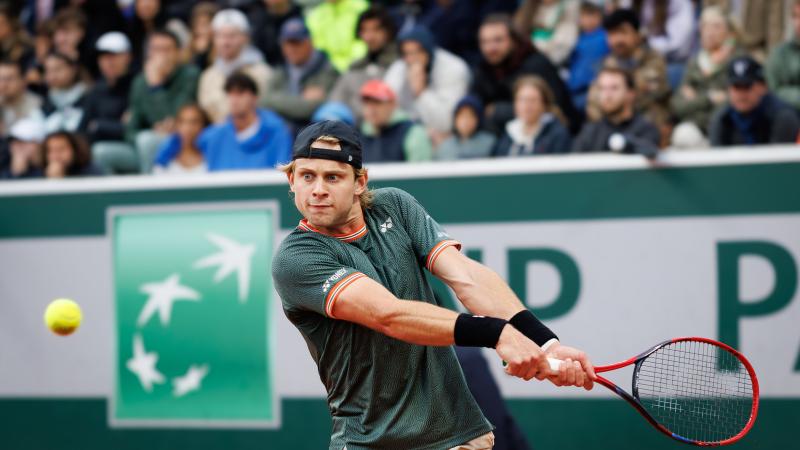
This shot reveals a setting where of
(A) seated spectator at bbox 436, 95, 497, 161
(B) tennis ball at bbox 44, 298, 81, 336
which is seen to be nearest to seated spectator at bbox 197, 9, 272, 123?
(A) seated spectator at bbox 436, 95, 497, 161

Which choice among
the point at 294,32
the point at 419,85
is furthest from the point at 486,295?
the point at 294,32

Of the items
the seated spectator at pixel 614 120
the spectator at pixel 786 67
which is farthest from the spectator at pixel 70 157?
the spectator at pixel 786 67

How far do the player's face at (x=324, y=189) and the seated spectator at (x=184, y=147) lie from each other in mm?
5260

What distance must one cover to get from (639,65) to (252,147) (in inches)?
131

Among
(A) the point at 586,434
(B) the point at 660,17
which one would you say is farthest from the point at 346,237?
(B) the point at 660,17

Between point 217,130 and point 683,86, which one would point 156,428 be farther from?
point 683,86

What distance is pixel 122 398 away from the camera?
334 inches

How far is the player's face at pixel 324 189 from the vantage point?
4.29 metres

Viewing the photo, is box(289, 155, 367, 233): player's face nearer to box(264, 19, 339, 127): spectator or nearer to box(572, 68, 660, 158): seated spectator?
box(572, 68, 660, 158): seated spectator

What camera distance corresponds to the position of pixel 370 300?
4.09 meters

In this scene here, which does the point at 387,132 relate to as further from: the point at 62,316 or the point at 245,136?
the point at 62,316

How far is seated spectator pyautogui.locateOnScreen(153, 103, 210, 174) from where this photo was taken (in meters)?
9.51

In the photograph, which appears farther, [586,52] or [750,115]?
[586,52]

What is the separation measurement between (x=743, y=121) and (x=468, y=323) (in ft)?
15.9
